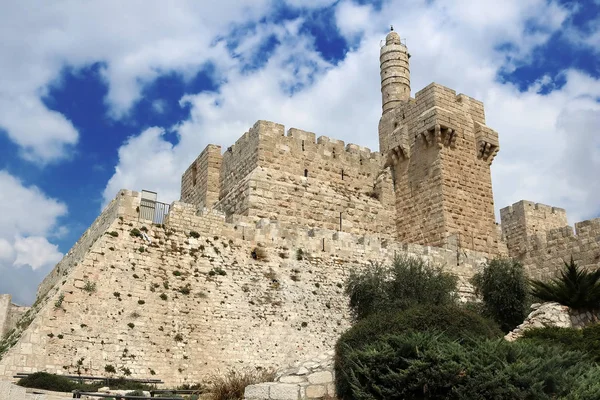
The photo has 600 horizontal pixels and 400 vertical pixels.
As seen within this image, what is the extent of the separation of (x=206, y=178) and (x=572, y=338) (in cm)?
1431

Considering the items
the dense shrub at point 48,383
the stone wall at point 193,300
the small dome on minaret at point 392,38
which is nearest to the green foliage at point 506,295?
the stone wall at point 193,300

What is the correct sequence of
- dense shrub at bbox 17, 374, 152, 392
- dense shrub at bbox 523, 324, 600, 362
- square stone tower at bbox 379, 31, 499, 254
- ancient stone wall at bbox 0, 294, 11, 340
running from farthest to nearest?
square stone tower at bbox 379, 31, 499, 254 < ancient stone wall at bbox 0, 294, 11, 340 < dense shrub at bbox 17, 374, 152, 392 < dense shrub at bbox 523, 324, 600, 362

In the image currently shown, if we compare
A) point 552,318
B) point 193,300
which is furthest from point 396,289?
point 193,300

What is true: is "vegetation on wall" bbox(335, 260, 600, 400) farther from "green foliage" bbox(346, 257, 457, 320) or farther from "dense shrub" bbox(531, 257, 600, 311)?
"green foliage" bbox(346, 257, 457, 320)

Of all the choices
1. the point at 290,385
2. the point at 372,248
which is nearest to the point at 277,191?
the point at 372,248

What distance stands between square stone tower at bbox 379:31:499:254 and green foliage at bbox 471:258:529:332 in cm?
311

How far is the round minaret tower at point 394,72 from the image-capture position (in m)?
24.6

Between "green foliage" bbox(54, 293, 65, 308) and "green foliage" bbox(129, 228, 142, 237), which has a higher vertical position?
"green foliage" bbox(129, 228, 142, 237)

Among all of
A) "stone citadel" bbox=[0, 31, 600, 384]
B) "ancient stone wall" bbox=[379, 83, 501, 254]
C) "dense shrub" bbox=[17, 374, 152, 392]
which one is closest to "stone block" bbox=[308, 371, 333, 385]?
"stone citadel" bbox=[0, 31, 600, 384]

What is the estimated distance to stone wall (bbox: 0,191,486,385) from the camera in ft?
39.7

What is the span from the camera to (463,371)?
7289 millimetres

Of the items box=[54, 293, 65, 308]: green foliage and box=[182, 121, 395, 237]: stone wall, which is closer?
box=[54, 293, 65, 308]: green foliage

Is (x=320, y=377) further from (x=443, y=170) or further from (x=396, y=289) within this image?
(x=443, y=170)

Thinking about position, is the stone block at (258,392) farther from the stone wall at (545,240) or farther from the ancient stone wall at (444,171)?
the stone wall at (545,240)
